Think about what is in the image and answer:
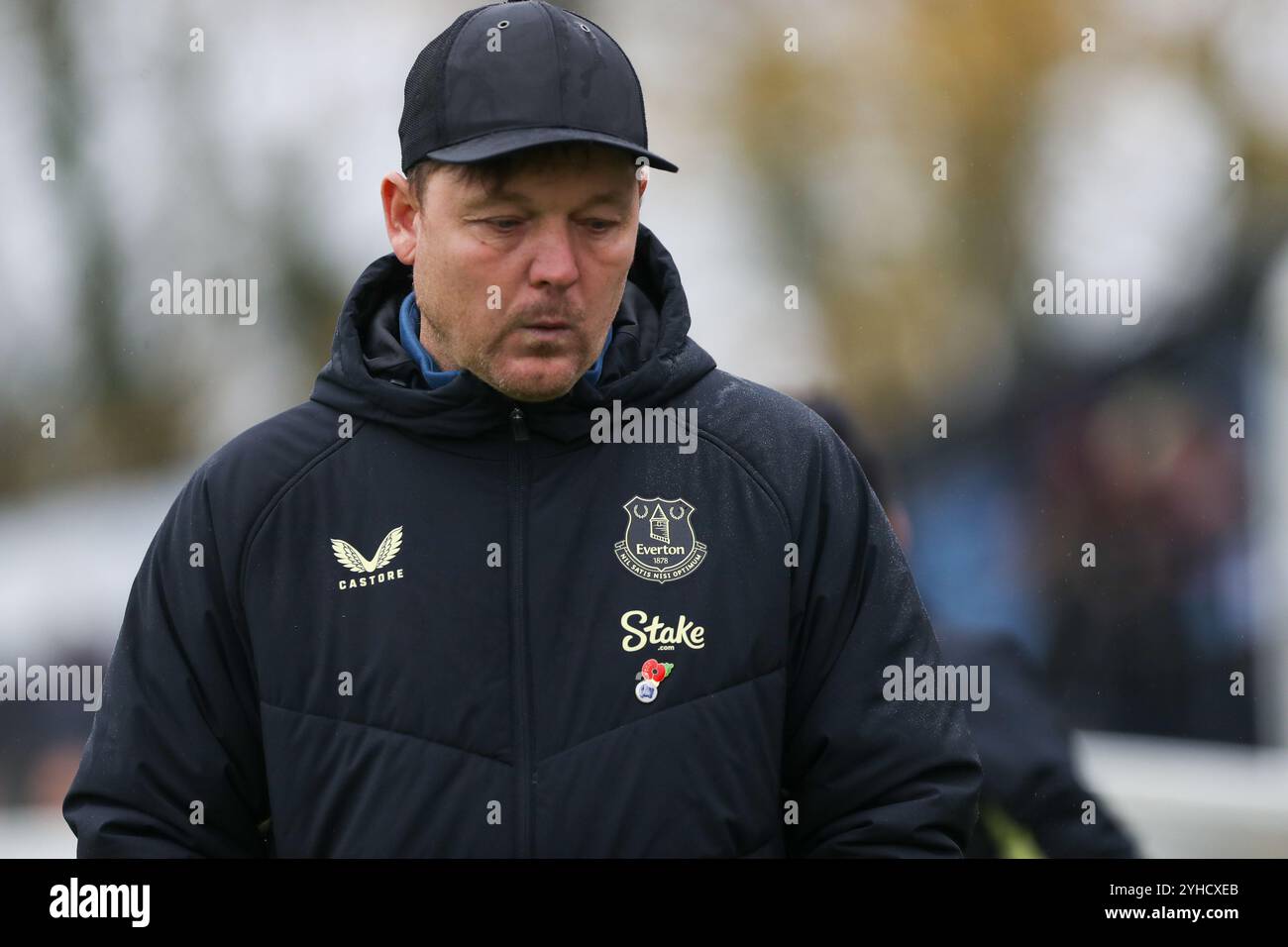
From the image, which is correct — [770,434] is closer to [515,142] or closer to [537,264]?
[537,264]

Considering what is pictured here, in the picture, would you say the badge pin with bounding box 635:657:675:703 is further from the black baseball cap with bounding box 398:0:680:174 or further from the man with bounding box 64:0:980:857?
the black baseball cap with bounding box 398:0:680:174

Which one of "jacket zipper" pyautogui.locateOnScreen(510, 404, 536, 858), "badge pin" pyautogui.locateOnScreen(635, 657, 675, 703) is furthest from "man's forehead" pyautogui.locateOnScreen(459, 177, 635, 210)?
"badge pin" pyautogui.locateOnScreen(635, 657, 675, 703)

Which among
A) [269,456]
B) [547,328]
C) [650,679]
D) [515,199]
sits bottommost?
[650,679]

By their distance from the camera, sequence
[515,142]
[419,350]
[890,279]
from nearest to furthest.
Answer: [515,142] < [419,350] < [890,279]

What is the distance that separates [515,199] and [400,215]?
262 millimetres

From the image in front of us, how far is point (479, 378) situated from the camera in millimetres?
2166

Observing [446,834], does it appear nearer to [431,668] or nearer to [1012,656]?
[431,668]

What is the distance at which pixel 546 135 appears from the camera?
6.76ft

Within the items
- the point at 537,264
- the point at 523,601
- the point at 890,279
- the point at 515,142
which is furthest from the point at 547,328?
the point at 890,279

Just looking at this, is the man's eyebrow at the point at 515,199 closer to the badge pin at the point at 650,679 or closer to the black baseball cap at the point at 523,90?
the black baseball cap at the point at 523,90

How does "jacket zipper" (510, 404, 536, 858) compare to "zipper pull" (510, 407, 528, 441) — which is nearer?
"jacket zipper" (510, 404, 536, 858)

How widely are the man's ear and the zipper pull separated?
0.28 meters

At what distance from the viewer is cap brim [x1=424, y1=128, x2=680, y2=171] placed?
6.73 ft
